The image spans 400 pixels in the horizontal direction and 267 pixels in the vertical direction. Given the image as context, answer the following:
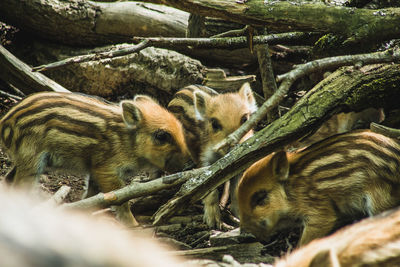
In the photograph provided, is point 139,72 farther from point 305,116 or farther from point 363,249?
point 363,249

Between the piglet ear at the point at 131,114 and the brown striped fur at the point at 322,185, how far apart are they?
4.53ft

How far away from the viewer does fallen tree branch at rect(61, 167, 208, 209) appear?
321cm

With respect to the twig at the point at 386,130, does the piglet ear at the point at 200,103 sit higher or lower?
lower

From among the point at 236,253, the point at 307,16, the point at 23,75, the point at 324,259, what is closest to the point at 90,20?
the point at 23,75

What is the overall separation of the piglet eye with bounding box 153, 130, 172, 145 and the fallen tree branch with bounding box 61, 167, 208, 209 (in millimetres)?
1214

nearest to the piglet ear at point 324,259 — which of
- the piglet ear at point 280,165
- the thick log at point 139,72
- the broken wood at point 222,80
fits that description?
the piglet ear at point 280,165

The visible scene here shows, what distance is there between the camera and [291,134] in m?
3.49

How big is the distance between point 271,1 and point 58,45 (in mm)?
3664

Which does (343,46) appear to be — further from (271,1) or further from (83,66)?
(83,66)

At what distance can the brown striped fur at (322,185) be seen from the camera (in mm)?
3389

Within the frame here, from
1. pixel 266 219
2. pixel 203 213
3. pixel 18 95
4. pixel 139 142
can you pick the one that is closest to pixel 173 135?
pixel 139 142

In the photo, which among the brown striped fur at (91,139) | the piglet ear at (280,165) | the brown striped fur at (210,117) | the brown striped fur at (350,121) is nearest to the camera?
the piglet ear at (280,165)

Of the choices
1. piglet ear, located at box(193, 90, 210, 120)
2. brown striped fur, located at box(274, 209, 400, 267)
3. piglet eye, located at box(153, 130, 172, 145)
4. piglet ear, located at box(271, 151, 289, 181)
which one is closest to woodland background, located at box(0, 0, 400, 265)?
piglet ear, located at box(271, 151, 289, 181)

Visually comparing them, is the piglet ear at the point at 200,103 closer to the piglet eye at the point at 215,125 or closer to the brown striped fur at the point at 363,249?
the piglet eye at the point at 215,125
